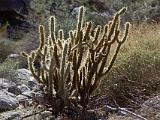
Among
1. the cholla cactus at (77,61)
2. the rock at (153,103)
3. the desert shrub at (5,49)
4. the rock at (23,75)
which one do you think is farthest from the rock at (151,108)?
the desert shrub at (5,49)

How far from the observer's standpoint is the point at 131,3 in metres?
15.7

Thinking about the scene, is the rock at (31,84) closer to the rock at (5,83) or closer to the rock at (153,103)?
the rock at (5,83)

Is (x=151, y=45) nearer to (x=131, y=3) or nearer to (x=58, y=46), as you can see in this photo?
(x=58, y=46)

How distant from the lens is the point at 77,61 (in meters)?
5.11

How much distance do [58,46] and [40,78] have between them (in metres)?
0.46

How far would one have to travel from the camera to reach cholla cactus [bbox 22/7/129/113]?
4.99 meters

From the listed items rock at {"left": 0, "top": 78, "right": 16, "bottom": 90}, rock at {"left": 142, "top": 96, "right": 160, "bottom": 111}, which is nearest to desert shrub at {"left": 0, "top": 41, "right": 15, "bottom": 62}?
rock at {"left": 0, "top": 78, "right": 16, "bottom": 90}

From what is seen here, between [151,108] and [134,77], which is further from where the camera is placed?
[134,77]

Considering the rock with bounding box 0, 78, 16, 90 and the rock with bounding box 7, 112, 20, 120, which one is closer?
the rock with bounding box 7, 112, 20, 120

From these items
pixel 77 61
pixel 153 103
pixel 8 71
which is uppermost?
pixel 77 61

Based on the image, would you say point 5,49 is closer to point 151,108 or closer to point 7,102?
point 7,102

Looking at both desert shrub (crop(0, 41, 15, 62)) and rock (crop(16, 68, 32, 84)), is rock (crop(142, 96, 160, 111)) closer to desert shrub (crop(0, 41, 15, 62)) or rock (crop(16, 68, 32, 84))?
rock (crop(16, 68, 32, 84))

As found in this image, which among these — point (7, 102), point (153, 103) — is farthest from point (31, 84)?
point (153, 103)

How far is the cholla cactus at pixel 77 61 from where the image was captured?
4.99 meters
